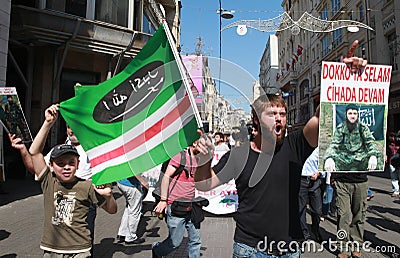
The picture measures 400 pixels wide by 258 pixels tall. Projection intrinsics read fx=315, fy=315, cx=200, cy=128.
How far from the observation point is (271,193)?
232cm

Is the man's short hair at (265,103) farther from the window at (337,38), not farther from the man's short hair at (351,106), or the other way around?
the window at (337,38)

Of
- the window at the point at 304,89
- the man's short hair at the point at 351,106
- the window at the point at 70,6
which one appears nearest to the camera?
the man's short hair at the point at 351,106

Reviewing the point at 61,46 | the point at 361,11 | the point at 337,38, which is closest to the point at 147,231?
the point at 61,46

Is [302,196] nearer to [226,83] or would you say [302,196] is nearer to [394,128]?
[226,83]

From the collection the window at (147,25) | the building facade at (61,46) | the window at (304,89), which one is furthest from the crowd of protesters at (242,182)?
the window at (304,89)

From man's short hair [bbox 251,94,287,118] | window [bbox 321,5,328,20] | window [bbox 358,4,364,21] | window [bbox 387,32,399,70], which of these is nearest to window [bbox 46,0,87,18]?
man's short hair [bbox 251,94,287,118]

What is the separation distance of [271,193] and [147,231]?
4.26 metres

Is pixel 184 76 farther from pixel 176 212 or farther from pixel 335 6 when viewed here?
pixel 335 6

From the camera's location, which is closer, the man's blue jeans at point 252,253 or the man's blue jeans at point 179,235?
the man's blue jeans at point 252,253

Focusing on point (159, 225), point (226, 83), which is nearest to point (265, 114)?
point (226, 83)

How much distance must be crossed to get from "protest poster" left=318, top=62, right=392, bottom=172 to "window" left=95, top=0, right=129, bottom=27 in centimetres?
1264

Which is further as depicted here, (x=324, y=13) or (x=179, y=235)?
(x=324, y=13)

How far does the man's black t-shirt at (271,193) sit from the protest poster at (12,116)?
92.3 inches

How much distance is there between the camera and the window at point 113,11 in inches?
535
